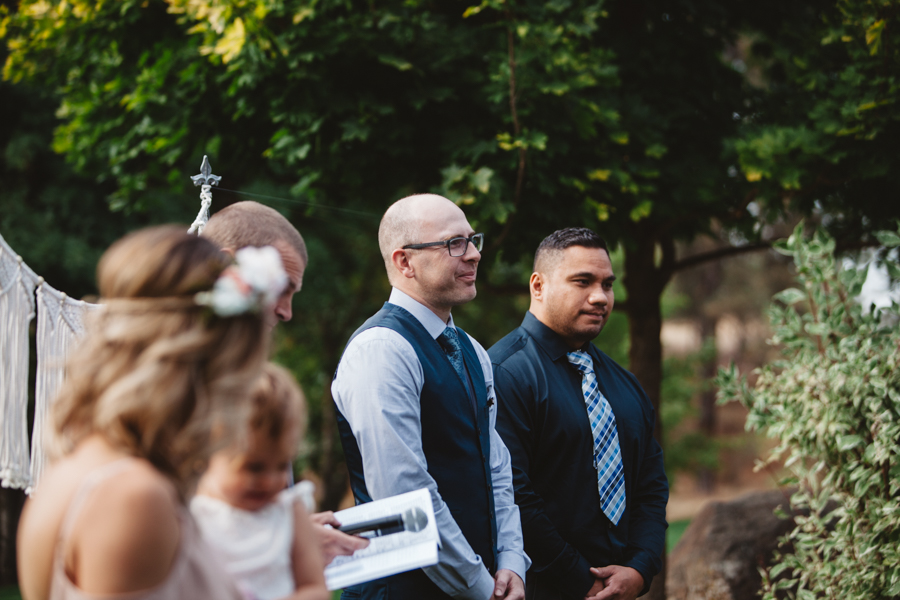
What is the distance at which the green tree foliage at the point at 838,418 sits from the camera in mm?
3779

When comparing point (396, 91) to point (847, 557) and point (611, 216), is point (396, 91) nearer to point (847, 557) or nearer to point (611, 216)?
point (611, 216)

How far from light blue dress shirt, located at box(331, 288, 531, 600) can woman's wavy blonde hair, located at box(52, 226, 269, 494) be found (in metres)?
0.98

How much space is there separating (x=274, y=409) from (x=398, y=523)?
28.1 inches

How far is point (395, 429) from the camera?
2299 mm

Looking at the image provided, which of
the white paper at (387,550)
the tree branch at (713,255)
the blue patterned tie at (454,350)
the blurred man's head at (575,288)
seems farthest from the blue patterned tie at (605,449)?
the tree branch at (713,255)

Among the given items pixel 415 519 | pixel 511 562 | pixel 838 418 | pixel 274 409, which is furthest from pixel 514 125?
pixel 274 409

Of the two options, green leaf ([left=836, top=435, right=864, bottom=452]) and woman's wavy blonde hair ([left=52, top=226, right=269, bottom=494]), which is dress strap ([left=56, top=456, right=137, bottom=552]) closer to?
woman's wavy blonde hair ([left=52, top=226, right=269, bottom=494])

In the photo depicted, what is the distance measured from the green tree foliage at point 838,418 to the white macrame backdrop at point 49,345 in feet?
11.8

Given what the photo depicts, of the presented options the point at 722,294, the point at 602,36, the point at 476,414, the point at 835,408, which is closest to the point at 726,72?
the point at 602,36

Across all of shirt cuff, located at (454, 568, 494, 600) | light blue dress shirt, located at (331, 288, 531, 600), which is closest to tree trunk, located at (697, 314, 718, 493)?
shirt cuff, located at (454, 568, 494, 600)

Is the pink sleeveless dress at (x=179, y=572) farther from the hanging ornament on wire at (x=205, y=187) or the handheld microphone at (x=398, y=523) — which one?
the hanging ornament on wire at (x=205, y=187)

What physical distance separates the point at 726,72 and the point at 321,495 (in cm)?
1080

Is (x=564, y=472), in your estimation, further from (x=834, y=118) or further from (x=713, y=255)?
(x=713, y=255)

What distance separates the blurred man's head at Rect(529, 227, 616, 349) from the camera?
326cm
